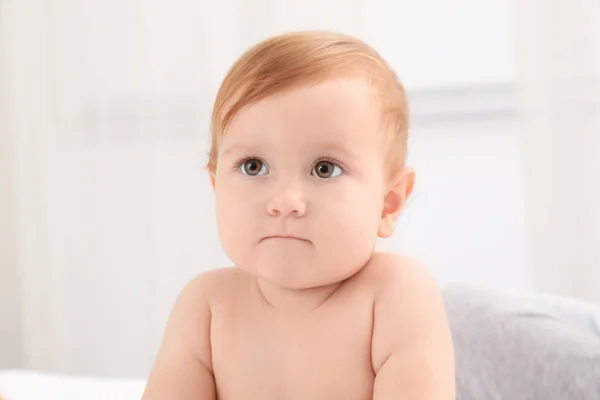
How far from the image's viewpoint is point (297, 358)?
933 millimetres

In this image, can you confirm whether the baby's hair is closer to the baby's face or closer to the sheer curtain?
the baby's face

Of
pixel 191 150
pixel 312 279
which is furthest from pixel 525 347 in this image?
pixel 191 150

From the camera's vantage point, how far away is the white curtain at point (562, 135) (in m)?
1.95

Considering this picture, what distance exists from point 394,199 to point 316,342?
0.66 feet

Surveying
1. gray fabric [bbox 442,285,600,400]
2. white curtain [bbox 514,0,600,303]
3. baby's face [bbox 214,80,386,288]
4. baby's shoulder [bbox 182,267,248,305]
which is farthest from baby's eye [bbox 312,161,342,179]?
white curtain [bbox 514,0,600,303]

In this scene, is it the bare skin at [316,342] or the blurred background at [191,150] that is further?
the blurred background at [191,150]

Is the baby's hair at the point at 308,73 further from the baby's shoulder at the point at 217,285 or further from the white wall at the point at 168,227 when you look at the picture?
the white wall at the point at 168,227

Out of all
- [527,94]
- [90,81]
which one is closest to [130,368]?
[90,81]

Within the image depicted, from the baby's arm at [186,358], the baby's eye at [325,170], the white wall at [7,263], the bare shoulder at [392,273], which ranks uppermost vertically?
the baby's eye at [325,170]

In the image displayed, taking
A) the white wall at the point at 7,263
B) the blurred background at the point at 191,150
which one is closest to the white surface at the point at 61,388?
the blurred background at the point at 191,150

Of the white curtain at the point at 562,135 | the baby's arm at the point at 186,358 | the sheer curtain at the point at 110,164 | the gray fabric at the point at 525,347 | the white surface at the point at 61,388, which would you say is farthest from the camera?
the sheer curtain at the point at 110,164

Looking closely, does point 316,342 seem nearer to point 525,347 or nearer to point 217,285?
point 217,285

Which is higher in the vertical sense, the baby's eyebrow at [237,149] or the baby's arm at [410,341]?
the baby's eyebrow at [237,149]

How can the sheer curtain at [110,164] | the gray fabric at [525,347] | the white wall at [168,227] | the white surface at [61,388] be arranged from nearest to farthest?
the gray fabric at [525,347]
the white surface at [61,388]
the white wall at [168,227]
the sheer curtain at [110,164]
